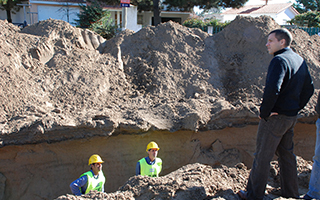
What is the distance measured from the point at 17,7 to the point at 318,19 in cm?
2515

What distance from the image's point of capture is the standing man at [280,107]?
8.68ft

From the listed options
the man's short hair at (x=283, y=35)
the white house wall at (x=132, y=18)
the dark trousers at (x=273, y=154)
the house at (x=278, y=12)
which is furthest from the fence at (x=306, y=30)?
the house at (x=278, y=12)

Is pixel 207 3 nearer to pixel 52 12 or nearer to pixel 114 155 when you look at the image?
pixel 52 12

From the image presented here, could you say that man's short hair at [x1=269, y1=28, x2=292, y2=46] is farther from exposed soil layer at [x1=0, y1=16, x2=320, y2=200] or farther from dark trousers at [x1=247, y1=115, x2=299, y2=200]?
exposed soil layer at [x1=0, y1=16, x2=320, y2=200]

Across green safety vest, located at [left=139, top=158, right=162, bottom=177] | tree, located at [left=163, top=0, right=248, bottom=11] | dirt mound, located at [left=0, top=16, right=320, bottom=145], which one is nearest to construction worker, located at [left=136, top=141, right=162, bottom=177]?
green safety vest, located at [left=139, top=158, right=162, bottom=177]

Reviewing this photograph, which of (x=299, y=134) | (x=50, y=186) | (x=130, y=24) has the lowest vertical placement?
(x=50, y=186)

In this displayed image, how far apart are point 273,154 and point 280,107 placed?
542 mm

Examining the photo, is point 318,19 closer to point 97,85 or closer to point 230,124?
point 230,124

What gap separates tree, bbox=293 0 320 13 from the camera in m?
29.6

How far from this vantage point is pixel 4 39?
5.68m

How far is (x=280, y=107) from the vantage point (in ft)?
9.02

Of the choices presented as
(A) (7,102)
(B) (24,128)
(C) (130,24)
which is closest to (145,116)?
(B) (24,128)

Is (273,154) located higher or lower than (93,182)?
higher

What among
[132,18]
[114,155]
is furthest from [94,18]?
[114,155]
